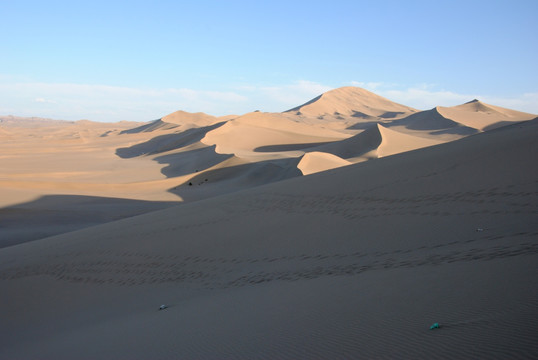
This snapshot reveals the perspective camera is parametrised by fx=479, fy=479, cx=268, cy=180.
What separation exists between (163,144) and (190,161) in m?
20.7

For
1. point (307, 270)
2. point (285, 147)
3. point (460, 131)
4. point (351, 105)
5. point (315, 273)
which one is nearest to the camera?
point (315, 273)

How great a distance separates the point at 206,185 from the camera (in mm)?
22234

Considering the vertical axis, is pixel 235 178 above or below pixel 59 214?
above

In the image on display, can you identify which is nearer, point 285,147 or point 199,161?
point 199,161

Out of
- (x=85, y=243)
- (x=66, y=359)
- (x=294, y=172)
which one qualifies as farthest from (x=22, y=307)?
(x=294, y=172)

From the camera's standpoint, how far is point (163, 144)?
173ft

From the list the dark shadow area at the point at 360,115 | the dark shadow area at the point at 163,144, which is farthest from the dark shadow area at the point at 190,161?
the dark shadow area at the point at 360,115

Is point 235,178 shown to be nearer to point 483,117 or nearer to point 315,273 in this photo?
point 315,273

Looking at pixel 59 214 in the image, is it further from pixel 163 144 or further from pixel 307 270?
pixel 163 144

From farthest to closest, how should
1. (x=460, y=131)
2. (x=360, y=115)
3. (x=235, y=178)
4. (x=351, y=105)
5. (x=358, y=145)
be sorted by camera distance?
(x=351, y=105)
(x=360, y=115)
(x=460, y=131)
(x=358, y=145)
(x=235, y=178)

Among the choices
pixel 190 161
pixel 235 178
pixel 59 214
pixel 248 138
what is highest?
pixel 248 138

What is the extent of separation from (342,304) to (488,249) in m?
1.92

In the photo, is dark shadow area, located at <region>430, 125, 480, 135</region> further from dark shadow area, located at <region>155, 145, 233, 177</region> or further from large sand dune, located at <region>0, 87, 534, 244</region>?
dark shadow area, located at <region>155, 145, 233, 177</region>

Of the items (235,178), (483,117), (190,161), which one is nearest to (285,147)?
(190,161)
